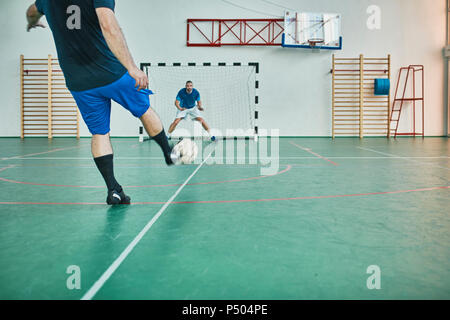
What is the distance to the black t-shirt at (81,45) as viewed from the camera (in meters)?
2.33

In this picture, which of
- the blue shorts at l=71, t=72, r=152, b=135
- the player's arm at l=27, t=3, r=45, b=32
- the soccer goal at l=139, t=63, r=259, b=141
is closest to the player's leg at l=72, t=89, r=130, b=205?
the blue shorts at l=71, t=72, r=152, b=135

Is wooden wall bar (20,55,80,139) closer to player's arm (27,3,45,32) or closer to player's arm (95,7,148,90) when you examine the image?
player's arm (27,3,45,32)

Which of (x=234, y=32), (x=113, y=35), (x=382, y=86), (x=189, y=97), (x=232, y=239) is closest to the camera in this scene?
(x=232, y=239)

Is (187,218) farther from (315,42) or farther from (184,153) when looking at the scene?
(315,42)

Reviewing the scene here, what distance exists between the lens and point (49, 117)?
1194 centimetres

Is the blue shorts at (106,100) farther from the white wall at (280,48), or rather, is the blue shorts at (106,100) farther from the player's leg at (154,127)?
the white wall at (280,48)

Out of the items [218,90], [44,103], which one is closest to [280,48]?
[218,90]

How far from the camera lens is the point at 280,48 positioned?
12.4 meters

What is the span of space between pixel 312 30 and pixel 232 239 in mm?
11426

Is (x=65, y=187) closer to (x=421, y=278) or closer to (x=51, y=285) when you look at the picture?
(x=51, y=285)

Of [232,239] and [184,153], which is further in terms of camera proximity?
[184,153]

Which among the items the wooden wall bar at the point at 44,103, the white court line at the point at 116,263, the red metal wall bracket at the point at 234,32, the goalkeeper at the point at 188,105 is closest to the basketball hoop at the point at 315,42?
the red metal wall bracket at the point at 234,32

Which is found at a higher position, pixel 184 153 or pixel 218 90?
pixel 218 90
